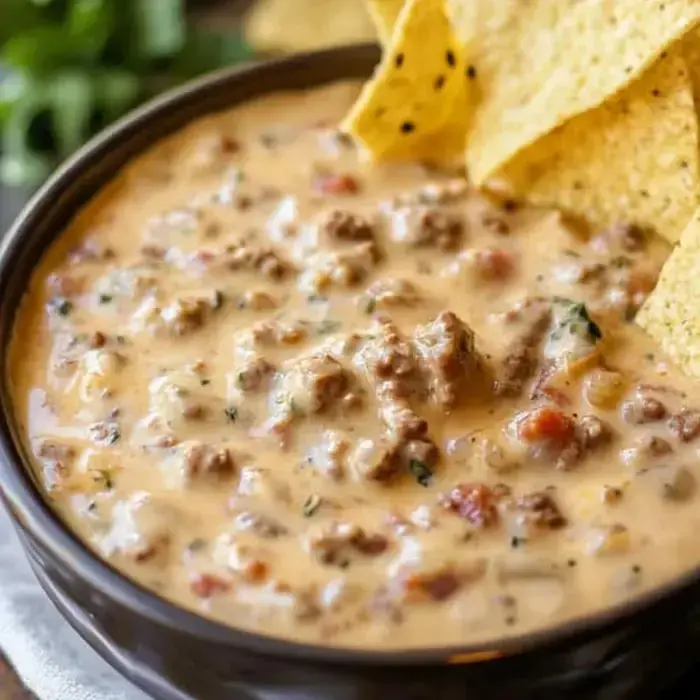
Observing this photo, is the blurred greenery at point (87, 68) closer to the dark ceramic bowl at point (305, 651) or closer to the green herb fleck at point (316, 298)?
the green herb fleck at point (316, 298)

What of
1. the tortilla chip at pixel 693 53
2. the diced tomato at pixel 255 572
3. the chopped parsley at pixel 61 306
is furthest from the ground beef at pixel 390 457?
the tortilla chip at pixel 693 53

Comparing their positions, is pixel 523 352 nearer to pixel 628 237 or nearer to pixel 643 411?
pixel 643 411

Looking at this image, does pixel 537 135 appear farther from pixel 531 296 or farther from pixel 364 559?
pixel 364 559

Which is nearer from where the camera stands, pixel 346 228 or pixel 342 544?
pixel 342 544

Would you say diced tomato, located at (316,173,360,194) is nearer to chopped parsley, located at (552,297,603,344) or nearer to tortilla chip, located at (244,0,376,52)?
chopped parsley, located at (552,297,603,344)

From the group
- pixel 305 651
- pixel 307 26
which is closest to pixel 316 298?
pixel 305 651

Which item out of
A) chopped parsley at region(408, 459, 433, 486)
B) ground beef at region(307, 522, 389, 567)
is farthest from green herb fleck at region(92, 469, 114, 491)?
chopped parsley at region(408, 459, 433, 486)

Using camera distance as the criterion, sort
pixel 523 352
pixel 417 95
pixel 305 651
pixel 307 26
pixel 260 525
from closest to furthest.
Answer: pixel 305 651 → pixel 260 525 → pixel 523 352 → pixel 417 95 → pixel 307 26
